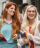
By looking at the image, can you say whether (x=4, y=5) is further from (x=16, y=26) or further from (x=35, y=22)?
(x=35, y=22)

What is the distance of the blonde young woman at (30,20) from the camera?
2.24m

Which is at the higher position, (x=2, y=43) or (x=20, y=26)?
(x=20, y=26)

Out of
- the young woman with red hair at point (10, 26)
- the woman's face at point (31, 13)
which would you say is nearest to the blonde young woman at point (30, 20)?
the woman's face at point (31, 13)

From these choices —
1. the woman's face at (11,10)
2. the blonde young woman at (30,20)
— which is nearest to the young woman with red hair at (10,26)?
the woman's face at (11,10)

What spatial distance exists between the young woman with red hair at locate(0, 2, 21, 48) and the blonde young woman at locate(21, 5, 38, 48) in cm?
10

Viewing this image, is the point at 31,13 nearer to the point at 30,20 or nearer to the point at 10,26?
the point at 30,20

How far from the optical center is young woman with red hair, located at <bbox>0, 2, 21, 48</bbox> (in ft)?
7.50

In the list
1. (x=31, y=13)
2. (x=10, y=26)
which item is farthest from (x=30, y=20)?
(x=10, y=26)

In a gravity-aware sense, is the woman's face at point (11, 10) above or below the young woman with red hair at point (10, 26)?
above

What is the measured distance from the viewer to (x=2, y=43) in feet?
7.68

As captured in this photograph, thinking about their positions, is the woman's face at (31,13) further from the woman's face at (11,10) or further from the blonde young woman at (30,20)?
the woman's face at (11,10)

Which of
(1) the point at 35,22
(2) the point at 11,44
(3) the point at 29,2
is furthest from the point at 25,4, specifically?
(2) the point at 11,44

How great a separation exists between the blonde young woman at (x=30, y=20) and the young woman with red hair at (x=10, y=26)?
101mm

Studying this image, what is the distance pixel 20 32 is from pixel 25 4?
0.39 m
